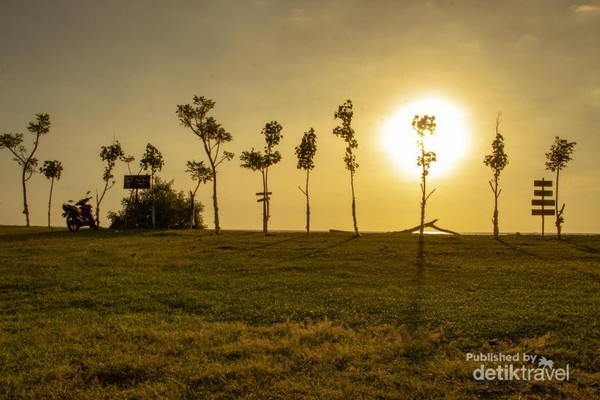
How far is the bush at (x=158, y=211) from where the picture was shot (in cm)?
8006

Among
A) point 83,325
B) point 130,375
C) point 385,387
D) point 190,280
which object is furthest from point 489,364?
point 190,280

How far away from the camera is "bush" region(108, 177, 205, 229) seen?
80.1 metres

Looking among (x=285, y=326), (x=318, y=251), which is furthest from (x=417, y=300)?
(x=318, y=251)

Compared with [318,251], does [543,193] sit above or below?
above

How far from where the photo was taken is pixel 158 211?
266 feet

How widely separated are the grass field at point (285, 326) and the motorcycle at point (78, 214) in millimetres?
26189

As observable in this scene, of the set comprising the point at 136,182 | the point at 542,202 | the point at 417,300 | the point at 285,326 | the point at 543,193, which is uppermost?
the point at 136,182

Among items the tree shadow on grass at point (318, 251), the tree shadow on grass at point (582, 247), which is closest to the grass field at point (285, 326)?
the tree shadow on grass at point (318, 251)

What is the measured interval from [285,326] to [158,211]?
6725cm

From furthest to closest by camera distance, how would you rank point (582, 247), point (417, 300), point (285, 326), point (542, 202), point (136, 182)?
point (136, 182) → point (542, 202) → point (582, 247) → point (417, 300) → point (285, 326)

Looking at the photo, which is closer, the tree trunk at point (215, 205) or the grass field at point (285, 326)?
the grass field at point (285, 326)

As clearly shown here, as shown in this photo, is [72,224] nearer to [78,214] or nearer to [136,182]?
[78,214]

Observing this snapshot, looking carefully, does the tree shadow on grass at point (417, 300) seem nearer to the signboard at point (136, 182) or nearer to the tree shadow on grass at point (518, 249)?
the tree shadow on grass at point (518, 249)

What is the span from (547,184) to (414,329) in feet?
177
